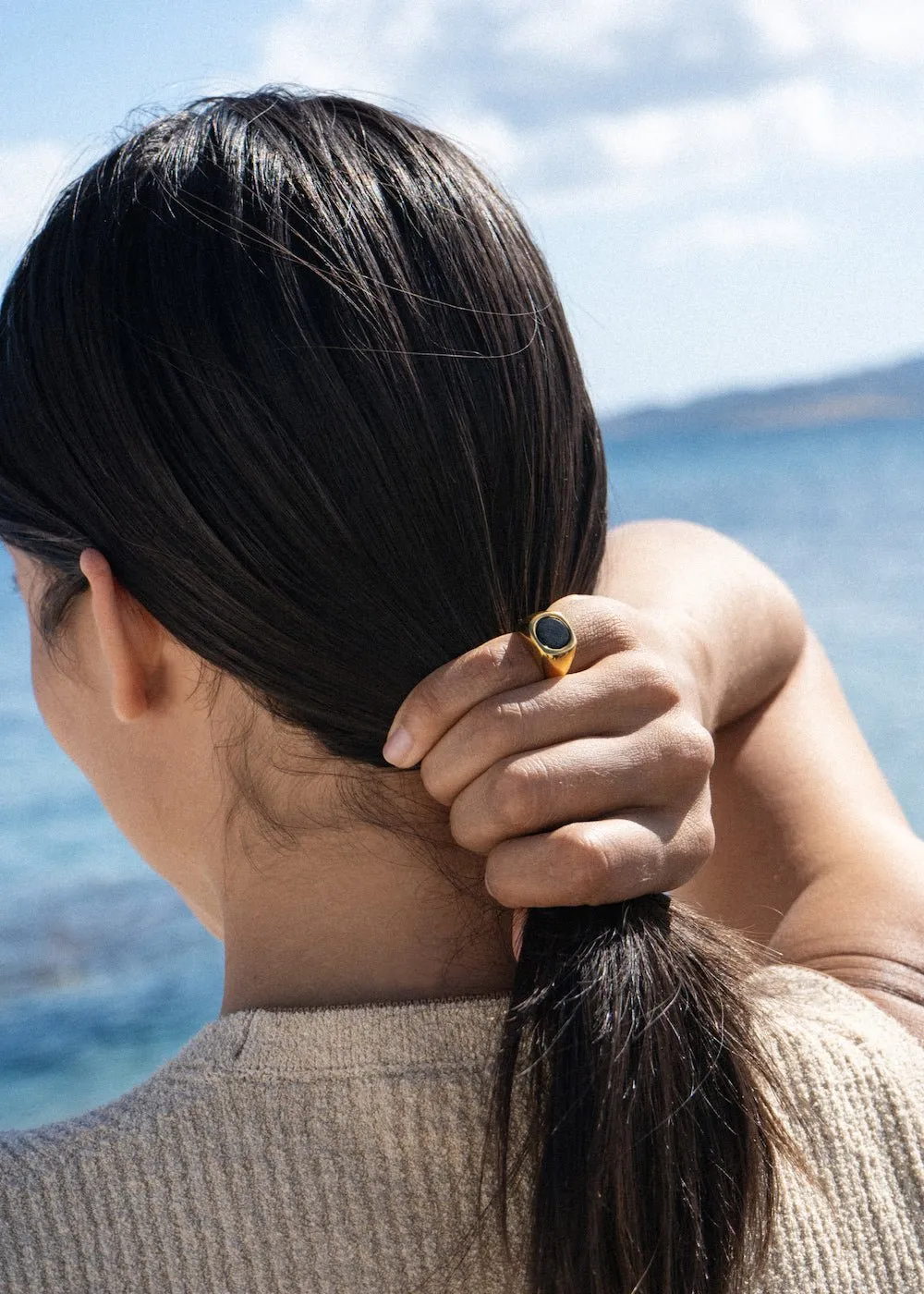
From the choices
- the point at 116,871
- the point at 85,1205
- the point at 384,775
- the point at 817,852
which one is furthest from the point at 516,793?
the point at 116,871

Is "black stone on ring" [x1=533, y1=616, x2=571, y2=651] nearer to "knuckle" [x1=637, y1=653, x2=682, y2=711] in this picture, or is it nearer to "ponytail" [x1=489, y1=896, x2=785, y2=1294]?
"knuckle" [x1=637, y1=653, x2=682, y2=711]

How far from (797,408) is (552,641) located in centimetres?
3048

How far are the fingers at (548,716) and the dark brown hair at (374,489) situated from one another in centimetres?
6

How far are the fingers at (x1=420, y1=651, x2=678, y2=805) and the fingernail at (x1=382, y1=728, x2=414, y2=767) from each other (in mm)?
17

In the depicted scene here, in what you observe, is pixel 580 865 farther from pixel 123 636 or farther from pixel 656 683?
→ pixel 123 636

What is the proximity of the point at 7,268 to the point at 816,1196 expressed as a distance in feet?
3.22

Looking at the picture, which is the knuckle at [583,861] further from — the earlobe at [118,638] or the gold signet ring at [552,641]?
the earlobe at [118,638]

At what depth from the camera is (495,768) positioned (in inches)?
35.4

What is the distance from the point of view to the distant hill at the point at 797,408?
29016 mm

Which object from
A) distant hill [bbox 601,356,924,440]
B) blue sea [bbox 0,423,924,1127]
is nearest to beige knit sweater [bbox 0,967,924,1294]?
blue sea [bbox 0,423,924,1127]

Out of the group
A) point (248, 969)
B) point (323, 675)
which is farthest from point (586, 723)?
point (248, 969)

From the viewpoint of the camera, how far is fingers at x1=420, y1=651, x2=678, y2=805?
0.90 metres

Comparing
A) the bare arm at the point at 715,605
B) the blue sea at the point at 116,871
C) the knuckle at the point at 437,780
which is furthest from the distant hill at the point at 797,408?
the knuckle at the point at 437,780

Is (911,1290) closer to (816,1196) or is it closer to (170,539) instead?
(816,1196)
